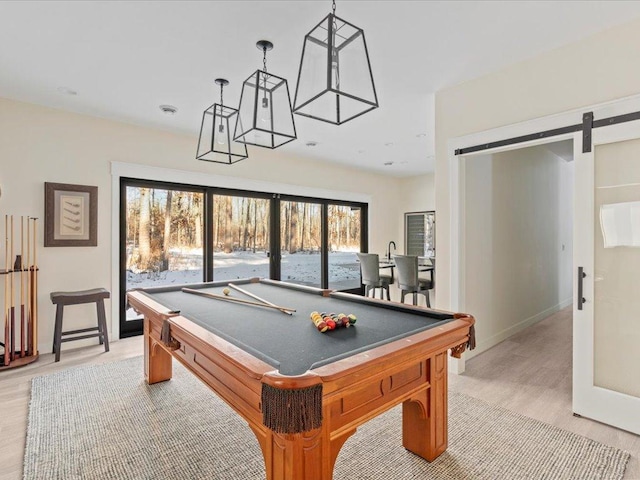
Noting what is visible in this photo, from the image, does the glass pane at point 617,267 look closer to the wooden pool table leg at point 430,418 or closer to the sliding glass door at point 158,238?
the wooden pool table leg at point 430,418

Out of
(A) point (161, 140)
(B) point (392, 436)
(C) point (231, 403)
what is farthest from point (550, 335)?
(A) point (161, 140)

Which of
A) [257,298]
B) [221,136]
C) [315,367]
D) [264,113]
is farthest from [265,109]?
[315,367]

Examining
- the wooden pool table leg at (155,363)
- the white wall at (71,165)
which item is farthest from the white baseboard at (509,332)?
the white wall at (71,165)

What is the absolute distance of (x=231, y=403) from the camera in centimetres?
152

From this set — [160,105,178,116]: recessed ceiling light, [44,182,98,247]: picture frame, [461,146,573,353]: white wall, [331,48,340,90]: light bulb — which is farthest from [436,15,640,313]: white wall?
[44,182,98,247]: picture frame

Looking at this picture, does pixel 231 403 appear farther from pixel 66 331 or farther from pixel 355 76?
pixel 66 331

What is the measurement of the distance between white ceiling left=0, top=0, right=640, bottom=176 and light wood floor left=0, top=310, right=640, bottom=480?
2678 mm

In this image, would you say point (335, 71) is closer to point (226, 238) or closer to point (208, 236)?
point (208, 236)

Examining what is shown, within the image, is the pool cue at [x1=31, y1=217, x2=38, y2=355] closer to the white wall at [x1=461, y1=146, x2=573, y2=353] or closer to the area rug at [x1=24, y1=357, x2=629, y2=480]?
the area rug at [x1=24, y1=357, x2=629, y2=480]

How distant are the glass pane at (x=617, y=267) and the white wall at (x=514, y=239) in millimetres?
1046

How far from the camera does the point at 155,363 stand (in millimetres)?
2914

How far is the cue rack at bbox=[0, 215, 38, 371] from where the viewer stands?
337 centimetres

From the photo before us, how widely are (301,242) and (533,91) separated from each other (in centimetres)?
425

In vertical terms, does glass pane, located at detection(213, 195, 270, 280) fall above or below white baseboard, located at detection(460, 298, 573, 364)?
above
